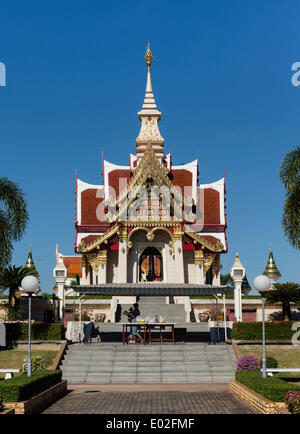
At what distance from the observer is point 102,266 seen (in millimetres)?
44406

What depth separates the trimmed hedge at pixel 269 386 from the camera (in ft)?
48.4

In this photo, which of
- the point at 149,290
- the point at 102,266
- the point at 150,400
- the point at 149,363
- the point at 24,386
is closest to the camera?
the point at 24,386

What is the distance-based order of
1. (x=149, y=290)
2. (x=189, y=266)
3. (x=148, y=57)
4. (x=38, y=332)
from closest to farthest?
1. (x=38, y=332)
2. (x=149, y=290)
3. (x=189, y=266)
4. (x=148, y=57)

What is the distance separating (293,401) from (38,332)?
1696 centimetres

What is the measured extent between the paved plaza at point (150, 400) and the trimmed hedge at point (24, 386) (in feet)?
2.05

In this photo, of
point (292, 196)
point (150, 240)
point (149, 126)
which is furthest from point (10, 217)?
point (149, 126)

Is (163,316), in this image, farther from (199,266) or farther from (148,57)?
(148,57)

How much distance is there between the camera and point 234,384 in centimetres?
1980

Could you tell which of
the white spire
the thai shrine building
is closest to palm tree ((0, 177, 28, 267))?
the thai shrine building

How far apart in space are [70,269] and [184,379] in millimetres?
50953

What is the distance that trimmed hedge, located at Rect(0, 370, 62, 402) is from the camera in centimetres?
1495

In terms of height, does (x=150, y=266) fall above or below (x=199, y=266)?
above
